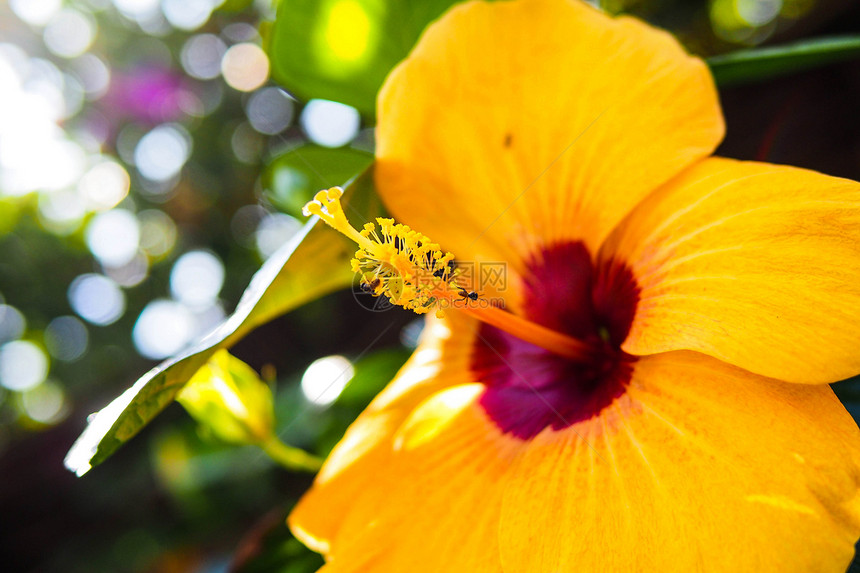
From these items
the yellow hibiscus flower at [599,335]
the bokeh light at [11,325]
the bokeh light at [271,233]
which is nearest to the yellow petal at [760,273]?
the yellow hibiscus flower at [599,335]

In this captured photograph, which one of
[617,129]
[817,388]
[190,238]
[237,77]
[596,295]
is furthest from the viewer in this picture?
[190,238]

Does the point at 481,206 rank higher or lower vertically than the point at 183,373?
lower

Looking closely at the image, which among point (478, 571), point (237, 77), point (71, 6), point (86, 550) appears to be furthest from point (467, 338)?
point (71, 6)

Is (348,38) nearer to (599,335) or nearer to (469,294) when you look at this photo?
(469,294)

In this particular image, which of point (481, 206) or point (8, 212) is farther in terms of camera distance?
point (8, 212)

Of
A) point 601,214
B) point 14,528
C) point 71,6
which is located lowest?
point 14,528

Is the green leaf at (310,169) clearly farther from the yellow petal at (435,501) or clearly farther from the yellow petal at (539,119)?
the yellow petal at (435,501)

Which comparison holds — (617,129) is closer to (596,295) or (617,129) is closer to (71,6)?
(596,295)
